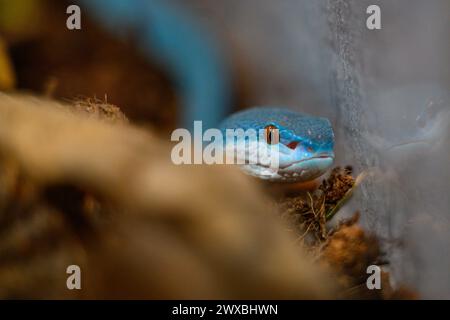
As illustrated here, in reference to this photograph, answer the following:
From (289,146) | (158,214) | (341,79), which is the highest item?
(341,79)

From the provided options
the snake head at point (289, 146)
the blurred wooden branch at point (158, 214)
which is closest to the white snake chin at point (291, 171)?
the snake head at point (289, 146)

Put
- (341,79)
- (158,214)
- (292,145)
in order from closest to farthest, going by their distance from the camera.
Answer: (158,214)
(292,145)
(341,79)

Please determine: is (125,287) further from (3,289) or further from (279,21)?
(279,21)

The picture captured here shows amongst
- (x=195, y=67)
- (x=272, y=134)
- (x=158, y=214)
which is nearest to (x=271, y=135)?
(x=272, y=134)

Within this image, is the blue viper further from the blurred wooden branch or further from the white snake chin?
the blurred wooden branch

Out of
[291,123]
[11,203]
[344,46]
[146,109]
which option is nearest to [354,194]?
[291,123]

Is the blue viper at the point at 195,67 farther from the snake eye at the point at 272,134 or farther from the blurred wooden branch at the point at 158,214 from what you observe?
the blurred wooden branch at the point at 158,214

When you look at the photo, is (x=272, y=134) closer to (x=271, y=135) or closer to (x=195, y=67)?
(x=271, y=135)
